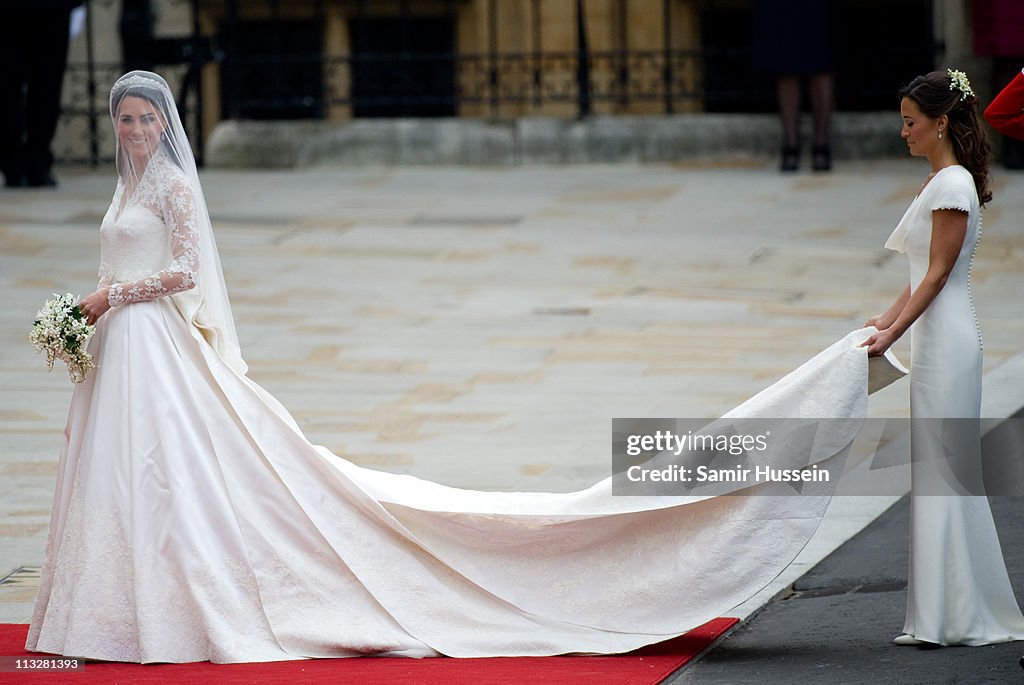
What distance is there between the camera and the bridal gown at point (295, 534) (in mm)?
5523

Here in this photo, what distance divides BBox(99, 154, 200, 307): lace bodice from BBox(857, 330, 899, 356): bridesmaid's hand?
2.18m

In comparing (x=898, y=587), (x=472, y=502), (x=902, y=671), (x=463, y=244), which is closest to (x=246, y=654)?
(x=472, y=502)

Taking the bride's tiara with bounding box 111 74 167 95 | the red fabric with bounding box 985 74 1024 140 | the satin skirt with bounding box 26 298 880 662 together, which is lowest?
the satin skirt with bounding box 26 298 880 662

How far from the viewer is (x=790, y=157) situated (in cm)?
1580

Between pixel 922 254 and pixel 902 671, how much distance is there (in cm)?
129

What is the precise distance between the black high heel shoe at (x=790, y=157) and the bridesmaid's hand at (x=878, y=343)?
34.1 ft

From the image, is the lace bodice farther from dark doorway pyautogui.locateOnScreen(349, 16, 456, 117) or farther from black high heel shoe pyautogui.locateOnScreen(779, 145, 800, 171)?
dark doorway pyautogui.locateOnScreen(349, 16, 456, 117)

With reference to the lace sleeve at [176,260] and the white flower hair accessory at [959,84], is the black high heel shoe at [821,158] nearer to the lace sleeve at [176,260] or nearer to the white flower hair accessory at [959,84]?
the white flower hair accessory at [959,84]

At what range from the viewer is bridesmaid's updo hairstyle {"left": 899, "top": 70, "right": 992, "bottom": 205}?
17.9 feet

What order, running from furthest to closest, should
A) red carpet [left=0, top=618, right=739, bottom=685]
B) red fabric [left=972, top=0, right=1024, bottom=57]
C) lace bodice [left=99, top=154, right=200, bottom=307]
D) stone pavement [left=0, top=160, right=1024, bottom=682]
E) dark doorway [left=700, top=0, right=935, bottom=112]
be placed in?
dark doorway [left=700, top=0, right=935, bottom=112]
red fabric [left=972, top=0, right=1024, bottom=57]
stone pavement [left=0, top=160, right=1024, bottom=682]
lace bodice [left=99, top=154, right=200, bottom=307]
red carpet [left=0, top=618, right=739, bottom=685]

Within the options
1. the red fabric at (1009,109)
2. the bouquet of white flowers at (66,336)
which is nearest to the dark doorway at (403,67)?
the red fabric at (1009,109)

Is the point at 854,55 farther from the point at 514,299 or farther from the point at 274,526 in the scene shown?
the point at 274,526

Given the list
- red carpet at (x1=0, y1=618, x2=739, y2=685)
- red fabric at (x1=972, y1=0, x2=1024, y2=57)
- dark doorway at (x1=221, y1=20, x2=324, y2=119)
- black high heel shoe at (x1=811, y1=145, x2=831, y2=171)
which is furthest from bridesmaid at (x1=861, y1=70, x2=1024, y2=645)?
dark doorway at (x1=221, y1=20, x2=324, y2=119)

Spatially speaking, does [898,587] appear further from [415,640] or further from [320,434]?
[320,434]
